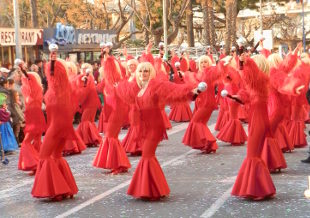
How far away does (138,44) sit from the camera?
5294cm

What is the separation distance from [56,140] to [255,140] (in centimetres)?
284

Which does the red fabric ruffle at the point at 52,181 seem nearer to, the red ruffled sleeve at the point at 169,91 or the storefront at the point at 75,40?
the red ruffled sleeve at the point at 169,91

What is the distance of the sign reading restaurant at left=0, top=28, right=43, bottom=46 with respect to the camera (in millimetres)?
24156

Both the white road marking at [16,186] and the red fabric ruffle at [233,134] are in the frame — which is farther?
the red fabric ruffle at [233,134]

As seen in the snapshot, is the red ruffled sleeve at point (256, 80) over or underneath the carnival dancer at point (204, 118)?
over

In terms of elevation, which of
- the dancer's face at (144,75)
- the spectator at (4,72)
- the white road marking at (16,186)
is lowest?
the white road marking at (16,186)

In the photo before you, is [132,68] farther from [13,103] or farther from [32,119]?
[13,103]

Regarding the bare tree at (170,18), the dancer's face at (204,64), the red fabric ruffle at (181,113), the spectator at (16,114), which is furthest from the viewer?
the bare tree at (170,18)

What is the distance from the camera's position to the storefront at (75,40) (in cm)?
2878

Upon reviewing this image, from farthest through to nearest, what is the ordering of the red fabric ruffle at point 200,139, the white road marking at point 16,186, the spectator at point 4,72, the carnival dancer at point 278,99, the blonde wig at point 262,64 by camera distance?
1. the spectator at point 4,72
2. the red fabric ruffle at point 200,139
3. the carnival dancer at point 278,99
4. the white road marking at point 16,186
5. the blonde wig at point 262,64

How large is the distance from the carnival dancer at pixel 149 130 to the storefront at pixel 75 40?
724 inches

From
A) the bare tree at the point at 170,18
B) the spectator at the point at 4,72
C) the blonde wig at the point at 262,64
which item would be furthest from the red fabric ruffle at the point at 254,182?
the bare tree at the point at 170,18

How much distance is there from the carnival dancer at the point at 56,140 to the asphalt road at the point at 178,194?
0.67ft

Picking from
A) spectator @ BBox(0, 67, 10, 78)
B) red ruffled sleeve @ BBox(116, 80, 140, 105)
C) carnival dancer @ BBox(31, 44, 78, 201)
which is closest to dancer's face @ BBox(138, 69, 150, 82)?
red ruffled sleeve @ BBox(116, 80, 140, 105)
